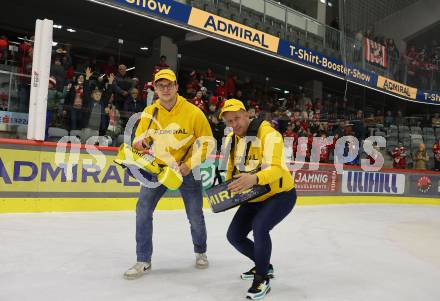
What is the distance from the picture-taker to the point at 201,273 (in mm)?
3375

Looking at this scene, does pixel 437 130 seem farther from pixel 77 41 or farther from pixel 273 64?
pixel 77 41

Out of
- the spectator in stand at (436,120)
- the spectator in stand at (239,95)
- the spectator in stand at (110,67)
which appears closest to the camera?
the spectator in stand at (110,67)

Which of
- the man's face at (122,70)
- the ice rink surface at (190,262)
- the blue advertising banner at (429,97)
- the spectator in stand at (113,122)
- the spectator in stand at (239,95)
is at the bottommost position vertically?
the ice rink surface at (190,262)

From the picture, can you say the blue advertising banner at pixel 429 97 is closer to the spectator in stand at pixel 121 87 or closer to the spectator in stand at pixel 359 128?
the spectator in stand at pixel 359 128

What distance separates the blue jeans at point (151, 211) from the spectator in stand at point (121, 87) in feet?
14.2

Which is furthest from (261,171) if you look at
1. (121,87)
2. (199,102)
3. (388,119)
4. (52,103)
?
(388,119)

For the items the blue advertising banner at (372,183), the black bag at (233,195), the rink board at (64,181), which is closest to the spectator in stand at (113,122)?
the rink board at (64,181)

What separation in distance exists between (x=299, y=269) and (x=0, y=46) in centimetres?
612

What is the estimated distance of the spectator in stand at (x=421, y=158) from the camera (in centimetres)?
1263

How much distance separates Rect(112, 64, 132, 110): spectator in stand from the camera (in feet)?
24.3

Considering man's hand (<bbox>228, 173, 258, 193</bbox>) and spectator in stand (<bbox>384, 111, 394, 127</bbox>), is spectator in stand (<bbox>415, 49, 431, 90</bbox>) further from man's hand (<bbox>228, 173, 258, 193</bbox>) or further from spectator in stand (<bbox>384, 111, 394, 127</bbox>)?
man's hand (<bbox>228, 173, 258, 193</bbox>)

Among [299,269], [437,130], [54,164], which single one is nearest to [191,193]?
[299,269]

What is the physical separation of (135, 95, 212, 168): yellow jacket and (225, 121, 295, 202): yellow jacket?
1.20 ft

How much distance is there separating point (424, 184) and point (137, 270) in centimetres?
1070
